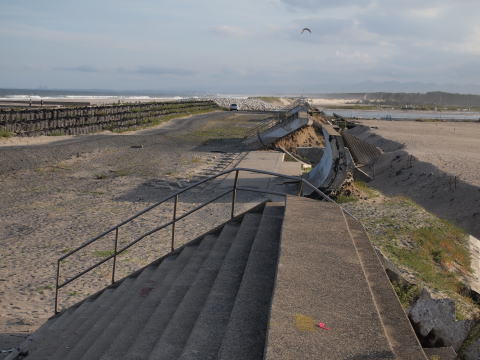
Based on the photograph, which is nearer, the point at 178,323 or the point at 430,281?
the point at 178,323

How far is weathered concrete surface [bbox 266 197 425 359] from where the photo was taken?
11.4 feet

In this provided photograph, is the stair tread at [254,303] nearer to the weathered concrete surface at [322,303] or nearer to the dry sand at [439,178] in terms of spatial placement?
the weathered concrete surface at [322,303]

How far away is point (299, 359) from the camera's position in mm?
3309

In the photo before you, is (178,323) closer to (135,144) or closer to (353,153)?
(353,153)

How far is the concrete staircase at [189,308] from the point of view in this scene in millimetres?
4461

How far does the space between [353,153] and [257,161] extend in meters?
8.45

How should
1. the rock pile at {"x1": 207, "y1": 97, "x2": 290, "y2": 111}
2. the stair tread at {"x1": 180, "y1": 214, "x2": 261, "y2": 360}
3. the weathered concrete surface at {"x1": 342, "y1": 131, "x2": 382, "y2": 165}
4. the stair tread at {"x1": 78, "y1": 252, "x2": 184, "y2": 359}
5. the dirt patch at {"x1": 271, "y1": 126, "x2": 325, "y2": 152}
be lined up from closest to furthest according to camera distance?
the stair tread at {"x1": 180, "y1": 214, "x2": 261, "y2": 360}, the stair tread at {"x1": 78, "y1": 252, "x2": 184, "y2": 359}, the weathered concrete surface at {"x1": 342, "y1": 131, "x2": 382, "y2": 165}, the dirt patch at {"x1": 271, "y1": 126, "x2": 325, "y2": 152}, the rock pile at {"x1": 207, "y1": 97, "x2": 290, "y2": 111}

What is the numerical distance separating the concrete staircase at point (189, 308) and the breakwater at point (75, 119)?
28147 millimetres

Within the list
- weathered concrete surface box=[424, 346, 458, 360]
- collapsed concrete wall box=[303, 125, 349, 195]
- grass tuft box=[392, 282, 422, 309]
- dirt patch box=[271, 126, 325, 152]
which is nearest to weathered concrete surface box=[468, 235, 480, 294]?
grass tuft box=[392, 282, 422, 309]

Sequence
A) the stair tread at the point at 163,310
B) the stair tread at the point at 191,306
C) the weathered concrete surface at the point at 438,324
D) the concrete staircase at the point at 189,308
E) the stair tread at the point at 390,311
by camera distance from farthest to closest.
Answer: the weathered concrete surface at the point at 438,324 → the stair tread at the point at 163,310 → the stair tread at the point at 191,306 → the concrete staircase at the point at 189,308 → the stair tread at the point at 390,311

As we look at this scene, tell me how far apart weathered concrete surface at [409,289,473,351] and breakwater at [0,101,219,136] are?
31.1m

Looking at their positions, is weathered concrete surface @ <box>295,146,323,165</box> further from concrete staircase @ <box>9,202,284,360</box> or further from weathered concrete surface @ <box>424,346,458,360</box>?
weathered concrete surface @ <box>424,346,458,360</box>

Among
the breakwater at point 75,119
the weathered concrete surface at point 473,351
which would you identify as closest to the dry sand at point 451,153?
the weathered concrete surface at point 473,351

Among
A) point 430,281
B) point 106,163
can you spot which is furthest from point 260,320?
point 106,163
